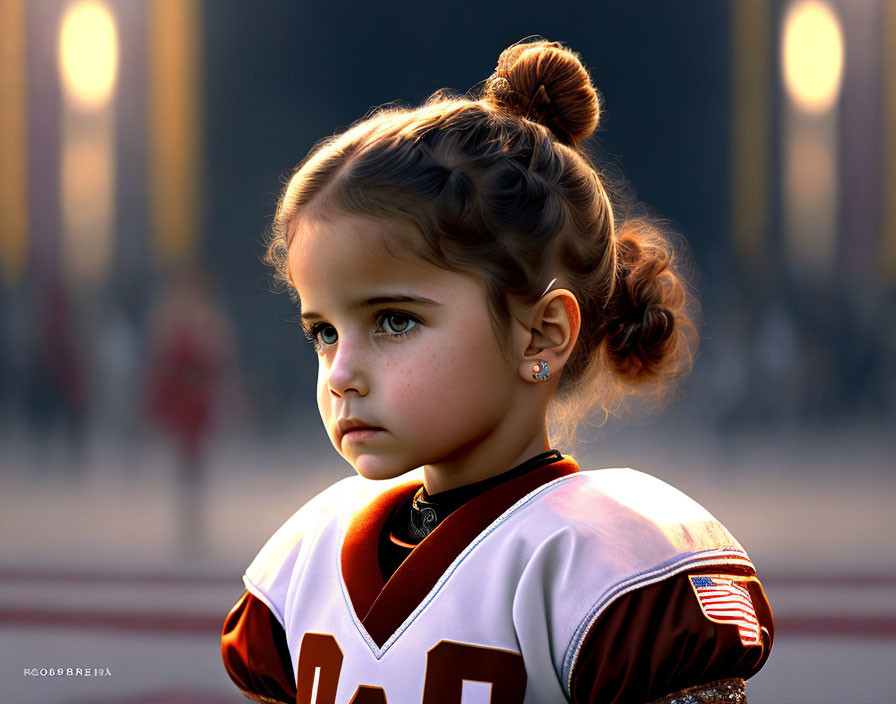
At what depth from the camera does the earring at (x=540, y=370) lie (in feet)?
2.67

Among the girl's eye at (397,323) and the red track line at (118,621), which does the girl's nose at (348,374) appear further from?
the red track line at (118,621)

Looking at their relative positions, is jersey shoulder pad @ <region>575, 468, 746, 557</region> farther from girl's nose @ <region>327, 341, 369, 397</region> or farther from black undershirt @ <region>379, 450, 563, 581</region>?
girl's nose @ <region>327, 341, 369, 397</region>

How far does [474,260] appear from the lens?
2.53 feet

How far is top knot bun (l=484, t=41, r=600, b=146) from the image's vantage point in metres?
0.91

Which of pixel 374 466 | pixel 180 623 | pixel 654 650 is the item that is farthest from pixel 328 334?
pixel 180 623

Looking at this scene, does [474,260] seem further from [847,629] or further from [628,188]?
[847,629]

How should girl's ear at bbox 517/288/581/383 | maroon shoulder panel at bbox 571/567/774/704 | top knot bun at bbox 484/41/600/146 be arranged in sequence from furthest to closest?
top knot bun at bbox 484/41/600/146, girl's ear at bbox 517/288/581/383, maroon shoulder panel at bbox 571/567/774/704

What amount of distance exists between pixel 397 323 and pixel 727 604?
32 centimetres

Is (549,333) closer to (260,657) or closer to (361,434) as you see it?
(361,434)

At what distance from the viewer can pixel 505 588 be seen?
29.2 inches

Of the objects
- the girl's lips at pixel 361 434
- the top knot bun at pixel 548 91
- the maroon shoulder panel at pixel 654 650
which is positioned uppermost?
the top knot bun at pixel 548 91

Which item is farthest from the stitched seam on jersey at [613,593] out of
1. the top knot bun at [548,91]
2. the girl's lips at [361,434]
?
the top knot bun at [548,91]

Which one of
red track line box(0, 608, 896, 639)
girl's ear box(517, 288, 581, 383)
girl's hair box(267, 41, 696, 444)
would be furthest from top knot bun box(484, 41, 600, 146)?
red track line box(0, 608, 896, 639)

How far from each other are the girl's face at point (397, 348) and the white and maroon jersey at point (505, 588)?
82mm
